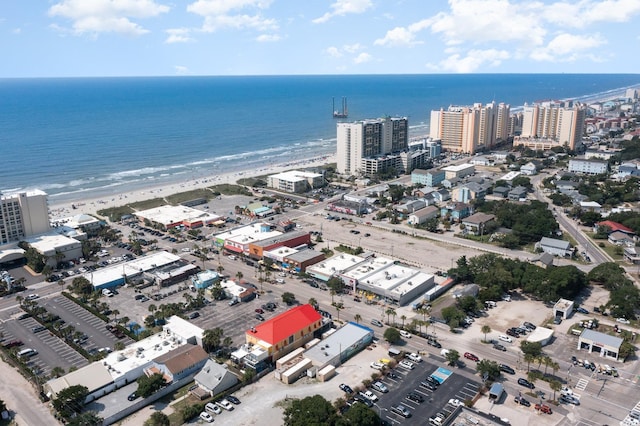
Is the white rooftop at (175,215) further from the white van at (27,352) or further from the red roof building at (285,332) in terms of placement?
the red roof building at (285,332)

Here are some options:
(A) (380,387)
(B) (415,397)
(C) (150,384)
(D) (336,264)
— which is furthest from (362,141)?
Answer: (C) (150,384)

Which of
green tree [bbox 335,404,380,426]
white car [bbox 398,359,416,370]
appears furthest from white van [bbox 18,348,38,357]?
white car [bbox 398,359,416,370]

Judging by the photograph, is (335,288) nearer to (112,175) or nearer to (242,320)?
(242,320)

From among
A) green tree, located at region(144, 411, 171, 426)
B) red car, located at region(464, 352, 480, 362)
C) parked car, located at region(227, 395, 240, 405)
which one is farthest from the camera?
red car, located at region(464, 352, 480, 362)

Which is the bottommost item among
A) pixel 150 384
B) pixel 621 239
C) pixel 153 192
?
pixel 150 384

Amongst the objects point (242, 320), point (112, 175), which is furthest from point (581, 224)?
point (112, 175)

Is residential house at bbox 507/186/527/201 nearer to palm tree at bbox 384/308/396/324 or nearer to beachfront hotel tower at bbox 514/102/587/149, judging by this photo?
palm tree at bbox 384/308/396/324

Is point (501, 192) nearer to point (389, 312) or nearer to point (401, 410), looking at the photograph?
point (389, 312)
